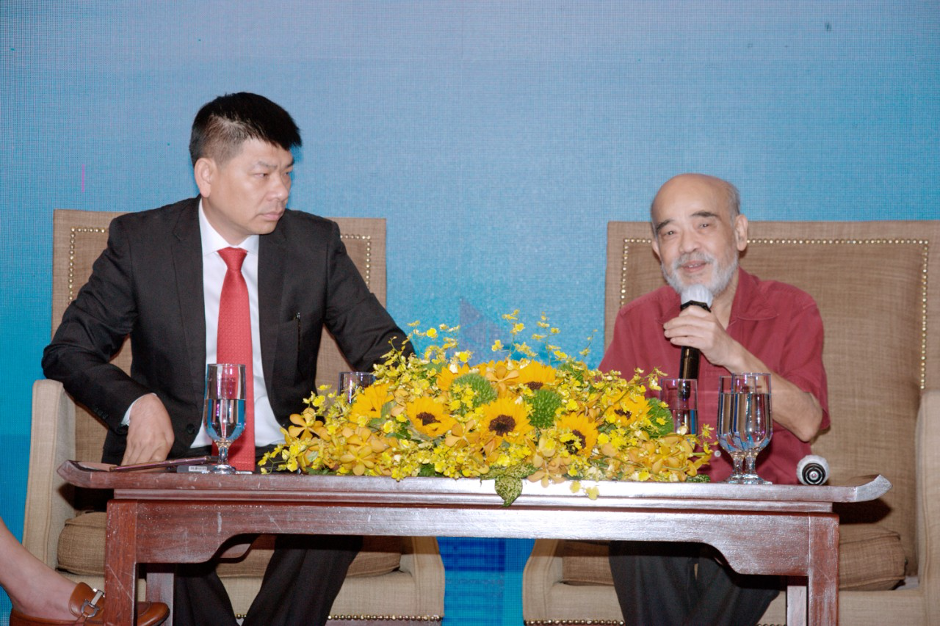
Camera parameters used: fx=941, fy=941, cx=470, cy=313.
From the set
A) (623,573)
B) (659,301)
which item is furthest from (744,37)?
(623,573)

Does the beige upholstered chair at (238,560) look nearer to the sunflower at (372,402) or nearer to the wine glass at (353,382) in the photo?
the wine glass at (353,382)

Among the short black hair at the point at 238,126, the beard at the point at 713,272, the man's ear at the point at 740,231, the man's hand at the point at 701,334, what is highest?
the short black hair at the point at 238,126

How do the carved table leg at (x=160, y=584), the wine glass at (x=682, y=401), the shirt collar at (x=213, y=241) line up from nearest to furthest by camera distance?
the wine glass at (x=682, y=401)
the carved table leg at (x=160, y=584)
the shirt collar at (x=213, y=241)

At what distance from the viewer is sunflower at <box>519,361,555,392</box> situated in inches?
58.9

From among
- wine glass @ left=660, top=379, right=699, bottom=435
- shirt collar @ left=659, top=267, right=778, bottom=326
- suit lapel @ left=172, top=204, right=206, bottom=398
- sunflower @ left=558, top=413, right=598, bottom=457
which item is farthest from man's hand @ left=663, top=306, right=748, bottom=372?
suit lapel @ left=172, top=204, right=206, bottom=398

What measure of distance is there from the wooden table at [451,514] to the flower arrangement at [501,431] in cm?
4

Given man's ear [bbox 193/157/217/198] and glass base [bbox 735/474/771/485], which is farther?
man's ear [bbox 193/157/217/198]

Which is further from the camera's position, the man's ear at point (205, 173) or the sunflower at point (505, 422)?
the man's ear at point (205, 173)

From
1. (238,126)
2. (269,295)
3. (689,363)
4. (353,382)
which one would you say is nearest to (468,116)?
(238,126)

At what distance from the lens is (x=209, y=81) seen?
9.46ft

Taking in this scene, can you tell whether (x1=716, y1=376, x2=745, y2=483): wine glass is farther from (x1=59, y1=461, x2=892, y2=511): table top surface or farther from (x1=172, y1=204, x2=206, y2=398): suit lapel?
(x1=172, y1=204, x2=206, y2=398): suit lapel

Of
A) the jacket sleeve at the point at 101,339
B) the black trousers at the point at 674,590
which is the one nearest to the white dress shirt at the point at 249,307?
the jacket sleeve at the point at 101,339

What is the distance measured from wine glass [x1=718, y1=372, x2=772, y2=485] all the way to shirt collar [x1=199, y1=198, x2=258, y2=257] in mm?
1411

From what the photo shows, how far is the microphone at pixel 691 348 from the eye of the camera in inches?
78.1
